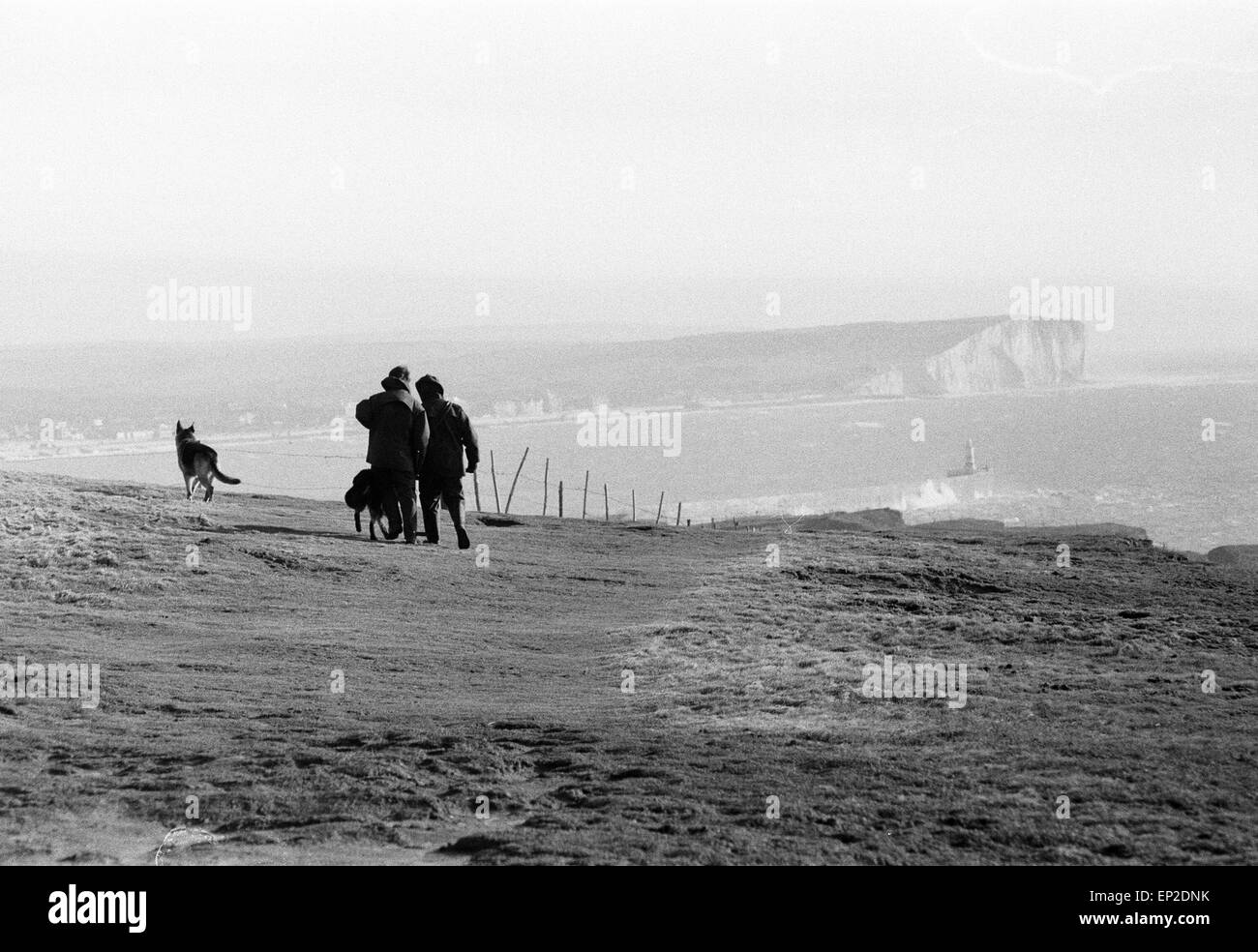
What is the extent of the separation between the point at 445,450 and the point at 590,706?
31.4ft

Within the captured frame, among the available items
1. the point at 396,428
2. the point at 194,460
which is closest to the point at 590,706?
the point at 396,428

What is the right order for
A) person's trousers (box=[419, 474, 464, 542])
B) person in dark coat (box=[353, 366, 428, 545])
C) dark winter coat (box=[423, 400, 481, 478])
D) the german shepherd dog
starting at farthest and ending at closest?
the german shepherd dog < person's trousers (box=[419, 474, 464, 542]) < dark winter coat (box=[423, 400, 481, 478]) < person in dark coat (box=[353, 366, 428, 545])

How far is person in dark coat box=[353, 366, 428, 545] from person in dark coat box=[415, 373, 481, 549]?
220 millimetres

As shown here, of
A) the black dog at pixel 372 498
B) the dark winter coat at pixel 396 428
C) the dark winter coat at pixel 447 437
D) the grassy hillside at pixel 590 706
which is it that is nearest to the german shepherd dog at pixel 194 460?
the grassy hillside at pixel 590 706

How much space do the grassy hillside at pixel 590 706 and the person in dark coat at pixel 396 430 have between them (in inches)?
43.5

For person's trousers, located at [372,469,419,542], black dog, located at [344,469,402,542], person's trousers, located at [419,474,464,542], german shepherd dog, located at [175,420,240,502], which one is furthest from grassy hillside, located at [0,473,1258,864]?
german shepherd dog, located at [175,420,240,502]

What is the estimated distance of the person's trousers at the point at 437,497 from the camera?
21984 millimetres

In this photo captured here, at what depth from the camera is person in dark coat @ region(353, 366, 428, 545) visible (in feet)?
68.5

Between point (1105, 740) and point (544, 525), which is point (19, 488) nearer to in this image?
point (544, 525)

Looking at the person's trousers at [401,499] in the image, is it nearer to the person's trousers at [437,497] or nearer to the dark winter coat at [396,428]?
the person's trousers at [437,497]

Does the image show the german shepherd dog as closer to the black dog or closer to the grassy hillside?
the grassy hillside

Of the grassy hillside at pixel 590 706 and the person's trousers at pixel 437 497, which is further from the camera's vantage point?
the person's trousers at pixel 437 497

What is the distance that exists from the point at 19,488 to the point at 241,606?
30.4 ft
